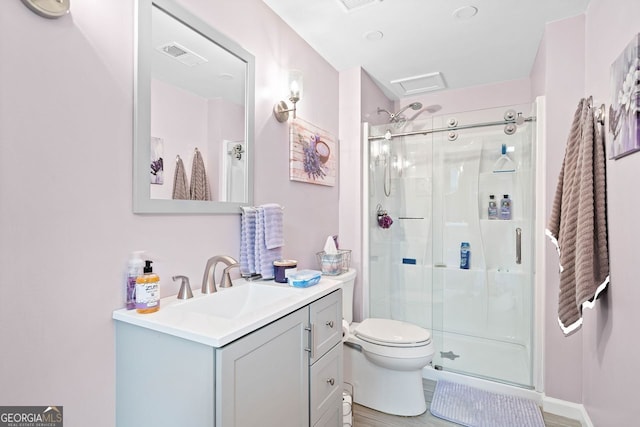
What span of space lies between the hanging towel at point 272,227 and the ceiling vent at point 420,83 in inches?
77.2

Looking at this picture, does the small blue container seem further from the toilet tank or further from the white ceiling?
the white ceiling

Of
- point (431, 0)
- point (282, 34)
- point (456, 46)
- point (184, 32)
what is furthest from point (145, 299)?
point (456, 46)

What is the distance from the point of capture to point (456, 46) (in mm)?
2344

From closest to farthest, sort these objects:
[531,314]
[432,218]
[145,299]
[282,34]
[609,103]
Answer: [145,299], [609,103], [282,34], [531,314], [432,218]

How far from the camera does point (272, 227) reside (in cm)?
163

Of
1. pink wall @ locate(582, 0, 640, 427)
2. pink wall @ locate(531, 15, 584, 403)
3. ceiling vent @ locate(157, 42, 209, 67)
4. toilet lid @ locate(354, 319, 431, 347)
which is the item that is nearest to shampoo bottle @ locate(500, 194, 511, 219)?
pink wall @ locate(531, 15, 584, 403)

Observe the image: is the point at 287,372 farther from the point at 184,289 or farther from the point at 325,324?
the point at 184,289

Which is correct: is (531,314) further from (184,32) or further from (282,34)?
(184,32)

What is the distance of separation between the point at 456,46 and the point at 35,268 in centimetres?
268

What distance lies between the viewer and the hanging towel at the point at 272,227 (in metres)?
1.62

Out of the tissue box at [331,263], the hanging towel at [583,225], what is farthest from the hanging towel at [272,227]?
the hanging towel at [583,225]

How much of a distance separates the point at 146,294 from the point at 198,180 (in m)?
→ 0.54

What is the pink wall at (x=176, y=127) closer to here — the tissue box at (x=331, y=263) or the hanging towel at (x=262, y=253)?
the hanging towel at (x=262, y=253)

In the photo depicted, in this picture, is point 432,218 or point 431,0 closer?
point 431,0
